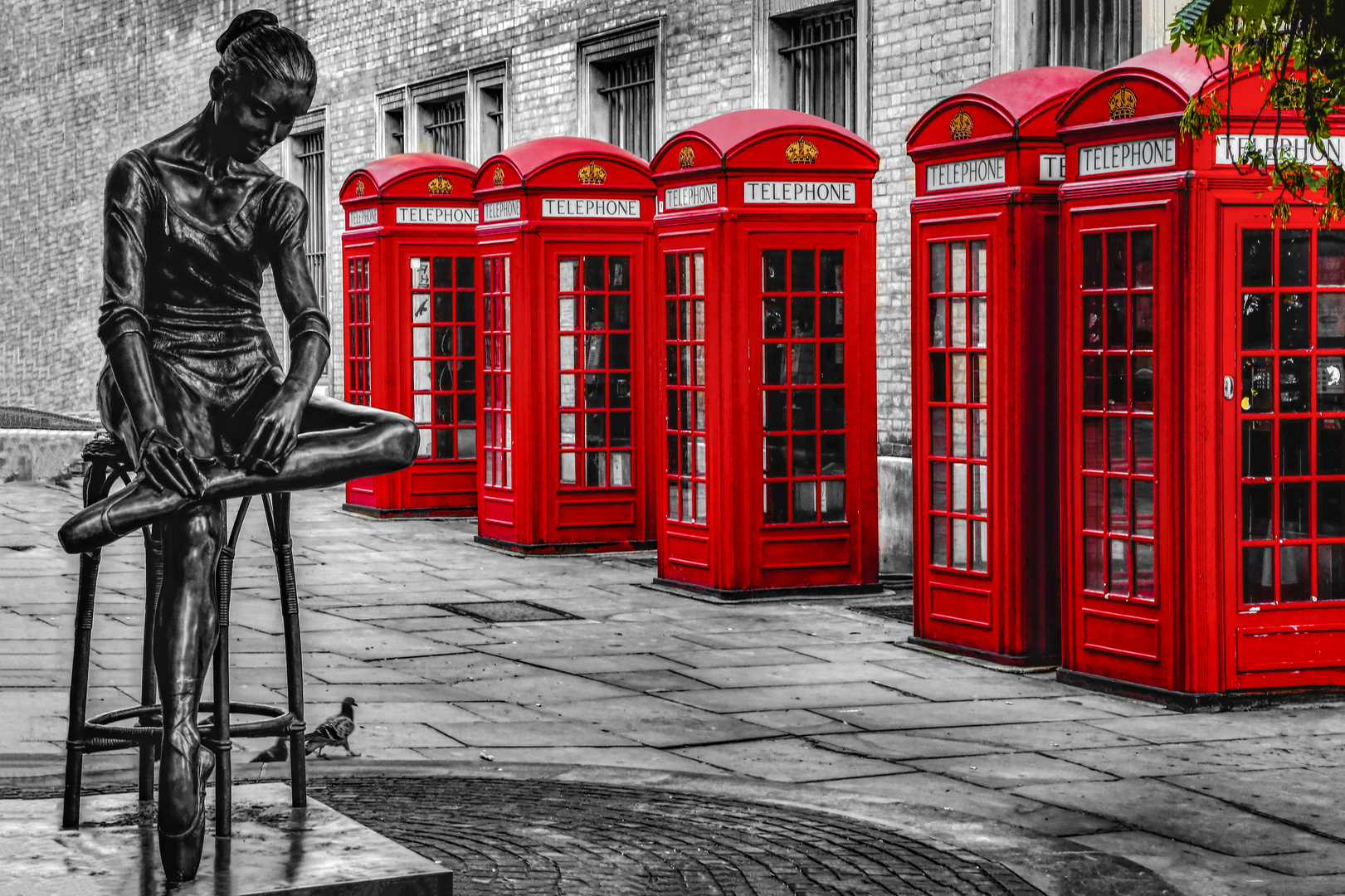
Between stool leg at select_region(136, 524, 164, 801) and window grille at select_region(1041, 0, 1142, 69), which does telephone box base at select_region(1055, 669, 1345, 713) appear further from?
window grille at select_region(1041, 0, 1142, 69)

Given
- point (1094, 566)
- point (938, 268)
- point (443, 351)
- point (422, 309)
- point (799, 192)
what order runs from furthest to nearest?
point (443, 351) → point (422, 309) → point (799, 192) → point (938, 268) → point (1094, 566)

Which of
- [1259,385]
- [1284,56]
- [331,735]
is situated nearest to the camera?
[1284,56]

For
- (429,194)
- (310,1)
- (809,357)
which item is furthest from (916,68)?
(310,1)

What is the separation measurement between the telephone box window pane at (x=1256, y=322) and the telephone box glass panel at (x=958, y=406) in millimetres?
1448

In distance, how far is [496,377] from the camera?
47.9 ft

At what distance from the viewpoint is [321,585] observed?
12.4 m

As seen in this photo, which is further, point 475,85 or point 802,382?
point 475,85

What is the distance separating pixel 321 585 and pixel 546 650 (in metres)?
3.09

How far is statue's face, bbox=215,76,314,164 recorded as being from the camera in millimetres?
4797

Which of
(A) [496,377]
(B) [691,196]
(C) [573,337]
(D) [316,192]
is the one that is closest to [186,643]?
(B) [691,196]

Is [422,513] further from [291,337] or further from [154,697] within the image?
[291,337]

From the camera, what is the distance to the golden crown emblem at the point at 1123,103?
820 cm

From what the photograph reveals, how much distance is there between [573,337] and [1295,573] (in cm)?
679

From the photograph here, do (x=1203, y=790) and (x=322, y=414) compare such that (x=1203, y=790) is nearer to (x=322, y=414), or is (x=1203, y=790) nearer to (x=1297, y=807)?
(x=1297, y=807)
